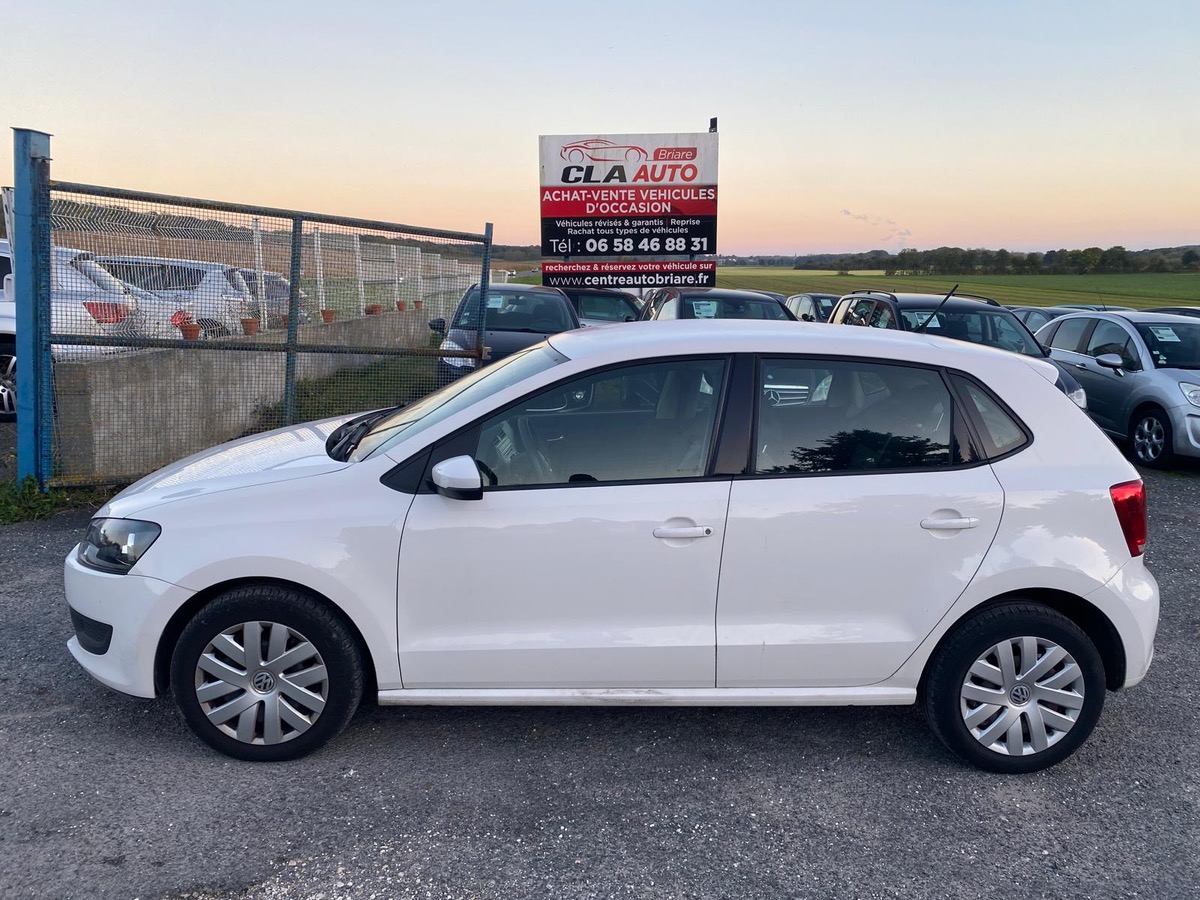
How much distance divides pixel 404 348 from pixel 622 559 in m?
5.26

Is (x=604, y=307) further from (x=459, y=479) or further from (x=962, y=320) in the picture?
(x=459, y=479)

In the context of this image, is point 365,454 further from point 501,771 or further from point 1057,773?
point 1057,773

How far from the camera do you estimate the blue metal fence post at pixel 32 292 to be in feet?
22.0

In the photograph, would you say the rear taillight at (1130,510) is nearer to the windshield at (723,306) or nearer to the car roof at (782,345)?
the car roof at (782,345)

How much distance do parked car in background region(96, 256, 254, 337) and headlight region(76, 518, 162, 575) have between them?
394cm

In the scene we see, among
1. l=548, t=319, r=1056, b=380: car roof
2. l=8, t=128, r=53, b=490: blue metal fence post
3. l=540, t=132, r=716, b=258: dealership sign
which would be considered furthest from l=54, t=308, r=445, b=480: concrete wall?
l=540, t=132, r=716, b=258: dealership sign

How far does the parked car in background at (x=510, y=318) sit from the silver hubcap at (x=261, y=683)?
5.51 m

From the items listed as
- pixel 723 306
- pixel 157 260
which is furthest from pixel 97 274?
pixel 723 306

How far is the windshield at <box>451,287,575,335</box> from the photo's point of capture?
1146 centimetres

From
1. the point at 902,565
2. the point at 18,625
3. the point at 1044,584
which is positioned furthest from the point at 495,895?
the point at 18,625

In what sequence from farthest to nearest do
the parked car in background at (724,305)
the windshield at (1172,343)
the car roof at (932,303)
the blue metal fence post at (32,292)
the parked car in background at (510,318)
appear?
1. the parked car in background at (724,305)
2. the car roof at (932,303)
3. the windshield at (1172,343)
4. the parked car in background at (510,318)
5. the blue metal fence post at (32,292)

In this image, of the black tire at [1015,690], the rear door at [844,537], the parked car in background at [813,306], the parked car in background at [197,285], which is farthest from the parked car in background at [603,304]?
the black tire at [1015,690]

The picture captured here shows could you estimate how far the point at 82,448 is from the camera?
7.24 m

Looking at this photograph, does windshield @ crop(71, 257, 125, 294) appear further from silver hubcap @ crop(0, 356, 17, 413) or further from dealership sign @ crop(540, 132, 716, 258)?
dealership sign @ crop(540, 132, 716, 258)
